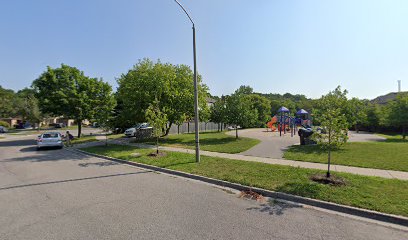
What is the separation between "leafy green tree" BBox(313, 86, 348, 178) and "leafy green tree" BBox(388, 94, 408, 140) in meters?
17.9

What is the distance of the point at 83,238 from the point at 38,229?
3.51ft

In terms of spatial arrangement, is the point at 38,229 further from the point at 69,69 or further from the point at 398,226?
the point at 69,69

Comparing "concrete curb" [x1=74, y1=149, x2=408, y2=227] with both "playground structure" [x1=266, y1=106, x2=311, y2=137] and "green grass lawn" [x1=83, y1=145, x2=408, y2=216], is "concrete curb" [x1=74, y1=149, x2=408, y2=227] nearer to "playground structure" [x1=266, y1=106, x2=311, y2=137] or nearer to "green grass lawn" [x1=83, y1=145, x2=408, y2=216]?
"green grass lawn" [x1=83, y1=145, x2=408, y2=216]

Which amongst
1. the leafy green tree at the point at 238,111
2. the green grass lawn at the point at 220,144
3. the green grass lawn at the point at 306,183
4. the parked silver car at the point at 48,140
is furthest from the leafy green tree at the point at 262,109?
the green grass lawn at the point at 306,183

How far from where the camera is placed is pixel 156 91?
17047mm

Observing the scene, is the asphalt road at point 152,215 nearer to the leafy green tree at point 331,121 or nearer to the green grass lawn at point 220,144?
the leafy green tree at point 331,121

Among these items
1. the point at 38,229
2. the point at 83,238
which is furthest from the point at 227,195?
the point at 38,229

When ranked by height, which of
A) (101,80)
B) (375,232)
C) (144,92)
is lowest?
(375,232)

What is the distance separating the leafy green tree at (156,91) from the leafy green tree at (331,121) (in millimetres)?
11620

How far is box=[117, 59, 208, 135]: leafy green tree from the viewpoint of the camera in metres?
17.1

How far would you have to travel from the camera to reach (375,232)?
379 cm

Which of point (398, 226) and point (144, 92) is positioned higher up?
point (144, 92)

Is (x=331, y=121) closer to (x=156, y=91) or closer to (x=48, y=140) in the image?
(x=156, y=91)

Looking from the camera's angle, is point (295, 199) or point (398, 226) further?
point (295, 199)
